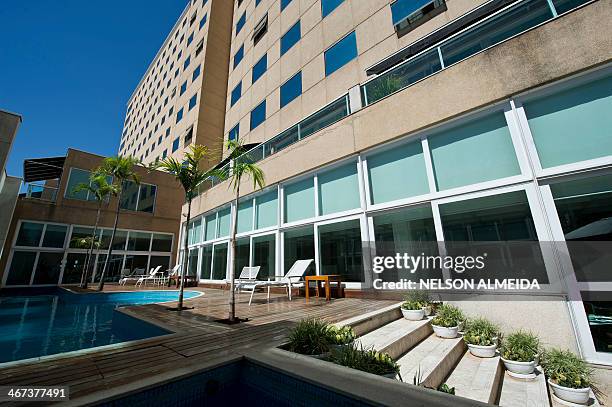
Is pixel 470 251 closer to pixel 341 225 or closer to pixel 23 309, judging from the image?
pixel 341 225

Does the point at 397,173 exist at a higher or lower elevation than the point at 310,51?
lower

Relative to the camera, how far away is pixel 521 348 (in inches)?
132

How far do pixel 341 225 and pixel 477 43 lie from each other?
17.3 feet

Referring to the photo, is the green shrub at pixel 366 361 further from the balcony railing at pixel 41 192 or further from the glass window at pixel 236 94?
the balcony railing at pixel 41 192

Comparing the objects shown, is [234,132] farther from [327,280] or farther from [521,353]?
[521,353]

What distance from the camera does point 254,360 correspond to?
2439mm

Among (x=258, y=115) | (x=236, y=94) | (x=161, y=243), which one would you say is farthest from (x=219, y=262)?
(x=236, y=94)

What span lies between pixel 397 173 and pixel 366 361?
4.82 m

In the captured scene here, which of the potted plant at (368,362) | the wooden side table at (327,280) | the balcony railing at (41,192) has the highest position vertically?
the balcony railing at (41,192)

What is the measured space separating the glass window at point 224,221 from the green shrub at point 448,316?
975 centimetres

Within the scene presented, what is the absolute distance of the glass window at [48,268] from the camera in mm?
14984

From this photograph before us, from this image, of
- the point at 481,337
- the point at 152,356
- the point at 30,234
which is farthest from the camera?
the point at 30,234

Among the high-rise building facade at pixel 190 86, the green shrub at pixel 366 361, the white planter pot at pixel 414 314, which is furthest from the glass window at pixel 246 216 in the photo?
the green shrub at pixel 366 361

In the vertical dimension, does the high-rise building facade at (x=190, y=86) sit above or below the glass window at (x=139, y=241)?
above
